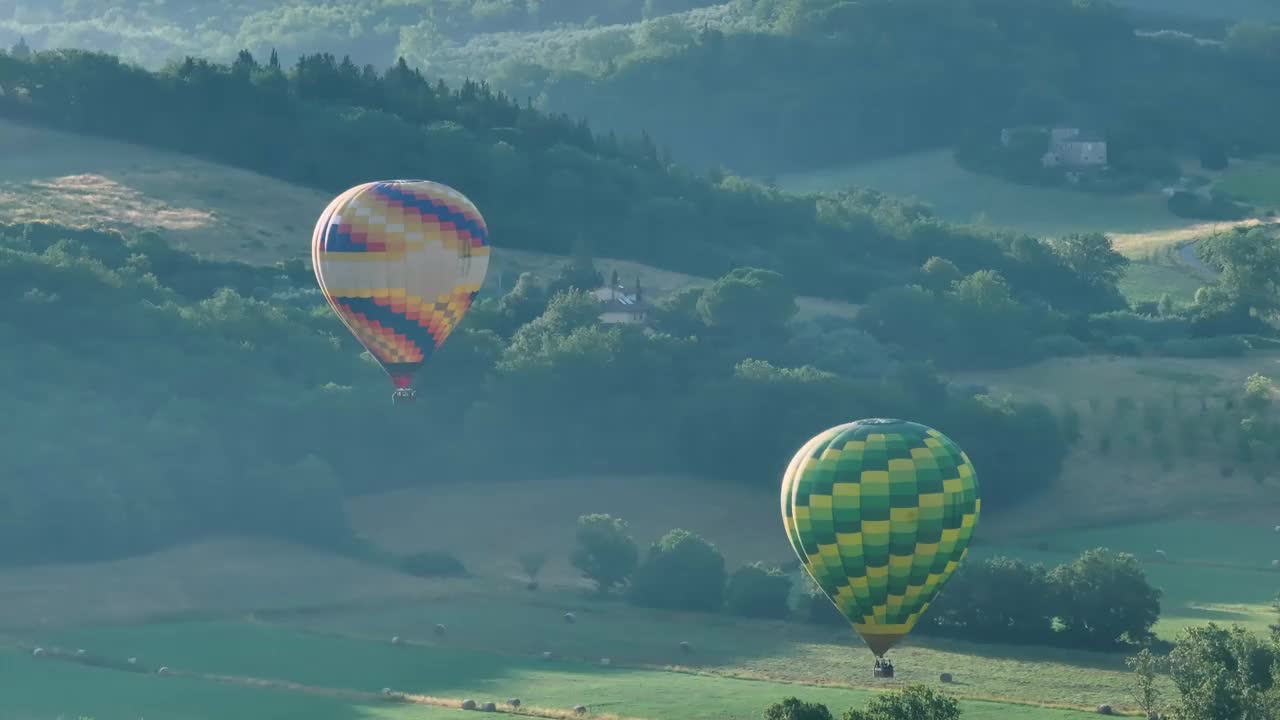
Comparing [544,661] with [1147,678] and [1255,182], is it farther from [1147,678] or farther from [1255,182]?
[1255,182]

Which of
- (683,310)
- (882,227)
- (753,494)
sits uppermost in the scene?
(882,227)

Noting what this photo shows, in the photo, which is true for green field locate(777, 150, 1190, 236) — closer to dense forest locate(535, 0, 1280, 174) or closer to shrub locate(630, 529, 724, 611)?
dense forest locate(535, 0, 1280, 174)

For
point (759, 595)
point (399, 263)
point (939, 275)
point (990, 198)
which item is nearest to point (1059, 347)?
point (939, 275)

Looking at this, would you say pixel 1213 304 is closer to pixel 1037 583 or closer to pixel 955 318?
pixel 955 318

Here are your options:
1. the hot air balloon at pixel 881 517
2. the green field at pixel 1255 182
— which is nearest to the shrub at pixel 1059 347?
the green field at pixel 1255 182

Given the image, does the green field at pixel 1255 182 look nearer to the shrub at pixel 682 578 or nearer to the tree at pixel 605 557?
the tree at pixel 605 557

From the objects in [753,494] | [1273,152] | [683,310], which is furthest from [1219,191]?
[753,494]
